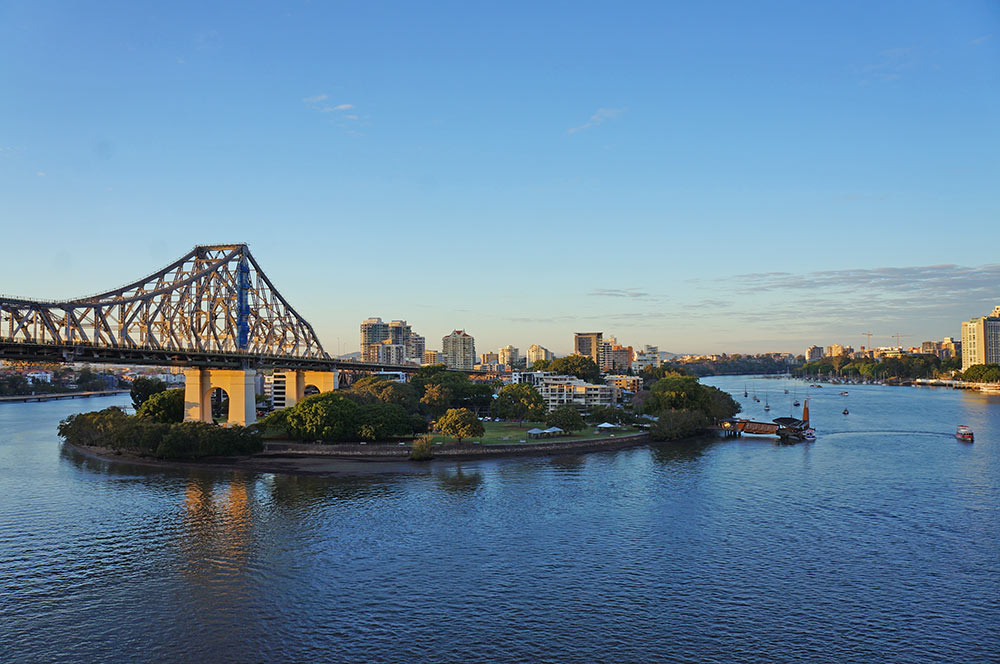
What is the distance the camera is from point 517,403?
75750 millimetres

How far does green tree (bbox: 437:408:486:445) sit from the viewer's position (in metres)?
56.4

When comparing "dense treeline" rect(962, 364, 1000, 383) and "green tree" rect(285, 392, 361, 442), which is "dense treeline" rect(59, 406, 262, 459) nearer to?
"green tree" rect(285, 392, 361, 442)

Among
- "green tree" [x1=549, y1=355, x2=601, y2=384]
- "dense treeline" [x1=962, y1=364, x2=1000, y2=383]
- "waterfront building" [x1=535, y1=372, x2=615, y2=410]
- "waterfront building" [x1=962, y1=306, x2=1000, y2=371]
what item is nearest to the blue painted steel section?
"waterfront building" [x1=535, y1=372, x2=615, y2=410]

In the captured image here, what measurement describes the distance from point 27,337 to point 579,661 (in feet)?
148

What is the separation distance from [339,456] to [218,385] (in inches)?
726

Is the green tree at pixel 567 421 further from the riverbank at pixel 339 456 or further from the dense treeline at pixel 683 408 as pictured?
the dense treeline at pixel 683 408

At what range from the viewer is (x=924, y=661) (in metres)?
19.1

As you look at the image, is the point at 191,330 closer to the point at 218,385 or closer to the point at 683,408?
the point at 218,385

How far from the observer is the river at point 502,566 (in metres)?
20.1

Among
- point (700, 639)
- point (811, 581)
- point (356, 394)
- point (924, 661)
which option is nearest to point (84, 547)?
point (700, 639)

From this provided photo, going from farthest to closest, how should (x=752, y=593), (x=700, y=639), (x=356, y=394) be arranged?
(x=356, y=394) → (x=752, y=593) → (x=700, y=639)

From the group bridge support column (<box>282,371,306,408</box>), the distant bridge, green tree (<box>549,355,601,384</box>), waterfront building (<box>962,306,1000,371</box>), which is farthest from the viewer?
waterfront building (<box>962,306,1000,371</box>)

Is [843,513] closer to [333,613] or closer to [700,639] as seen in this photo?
[700,639]

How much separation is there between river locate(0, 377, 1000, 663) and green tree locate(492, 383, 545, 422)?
91.9ft
